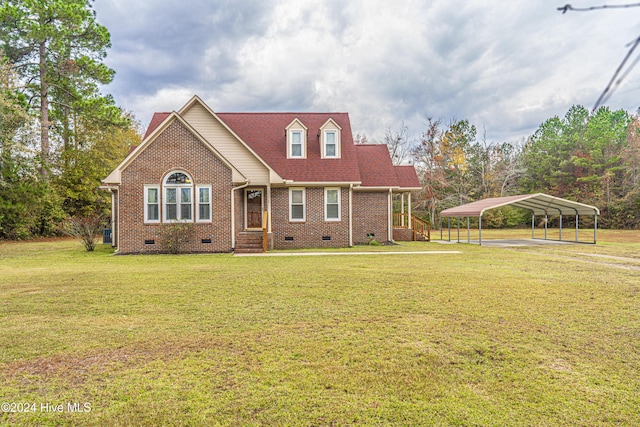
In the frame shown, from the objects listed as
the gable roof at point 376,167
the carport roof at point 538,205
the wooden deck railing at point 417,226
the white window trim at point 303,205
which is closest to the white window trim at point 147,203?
the white window trim at point 303,205

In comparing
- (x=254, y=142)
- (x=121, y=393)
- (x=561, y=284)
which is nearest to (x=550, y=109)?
(x=121, y=393)

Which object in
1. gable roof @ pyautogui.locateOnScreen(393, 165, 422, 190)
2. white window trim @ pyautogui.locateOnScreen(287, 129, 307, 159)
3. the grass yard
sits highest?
white window trim @ pyautogui.locateOnScreen(287, 129, 307, 159)

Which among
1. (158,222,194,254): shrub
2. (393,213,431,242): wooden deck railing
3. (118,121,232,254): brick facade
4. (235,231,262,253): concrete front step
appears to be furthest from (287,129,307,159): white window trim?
(393,213,431,242): wooden deck railing

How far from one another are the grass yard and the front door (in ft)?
32.9

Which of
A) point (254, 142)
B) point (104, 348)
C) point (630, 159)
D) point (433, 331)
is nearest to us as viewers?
point (104, 348)

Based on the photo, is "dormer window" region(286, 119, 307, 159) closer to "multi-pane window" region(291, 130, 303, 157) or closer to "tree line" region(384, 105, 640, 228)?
"multi-pane window" region(291, 130, 303, 157)

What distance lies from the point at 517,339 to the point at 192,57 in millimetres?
23563

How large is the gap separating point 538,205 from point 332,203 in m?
12.3

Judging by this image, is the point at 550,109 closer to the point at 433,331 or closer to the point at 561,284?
the point at 433,331

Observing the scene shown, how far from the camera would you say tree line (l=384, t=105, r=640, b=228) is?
125 feet

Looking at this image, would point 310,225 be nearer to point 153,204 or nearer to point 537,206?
point 153,204

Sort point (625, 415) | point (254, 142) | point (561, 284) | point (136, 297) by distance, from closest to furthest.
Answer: point (625, 415) → point (136, 297) → point (561, 284) → point (254, 142)

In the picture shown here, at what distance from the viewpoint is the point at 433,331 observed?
488cm

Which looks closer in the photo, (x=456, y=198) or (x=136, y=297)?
(x=136, y=297)
